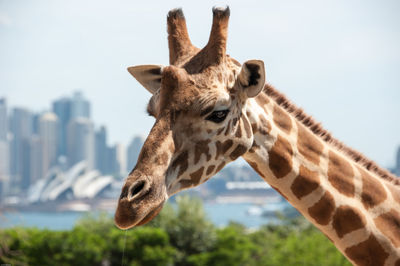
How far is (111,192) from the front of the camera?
91.3 m

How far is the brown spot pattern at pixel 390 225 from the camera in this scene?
9.37ft

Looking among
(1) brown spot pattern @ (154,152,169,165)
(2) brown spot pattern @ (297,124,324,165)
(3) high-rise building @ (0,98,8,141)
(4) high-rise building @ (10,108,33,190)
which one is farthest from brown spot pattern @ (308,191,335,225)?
(3) high-rise building @ (0,98,8,141)

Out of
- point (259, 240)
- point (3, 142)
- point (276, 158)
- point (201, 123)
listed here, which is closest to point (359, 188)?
point (276, 158)

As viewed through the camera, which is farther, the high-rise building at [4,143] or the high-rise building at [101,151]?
the high-rise building at [4,143]

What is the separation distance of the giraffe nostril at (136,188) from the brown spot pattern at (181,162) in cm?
27

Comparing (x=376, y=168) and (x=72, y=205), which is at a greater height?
(x=376, y=168)

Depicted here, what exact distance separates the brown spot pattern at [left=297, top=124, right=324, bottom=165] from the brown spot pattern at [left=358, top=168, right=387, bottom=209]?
1.03 feet

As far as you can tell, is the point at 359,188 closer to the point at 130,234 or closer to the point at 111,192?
the point at 130,234

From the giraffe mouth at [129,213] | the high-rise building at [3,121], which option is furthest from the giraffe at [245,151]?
the high-rise building at [3,121]

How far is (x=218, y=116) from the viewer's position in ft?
8.41

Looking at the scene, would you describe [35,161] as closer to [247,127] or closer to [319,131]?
[319,131]

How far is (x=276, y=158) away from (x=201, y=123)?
60 cm

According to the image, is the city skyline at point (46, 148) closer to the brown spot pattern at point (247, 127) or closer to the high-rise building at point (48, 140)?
the high-rise building at point (48, 140)

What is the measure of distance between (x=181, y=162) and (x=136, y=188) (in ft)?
1.12
